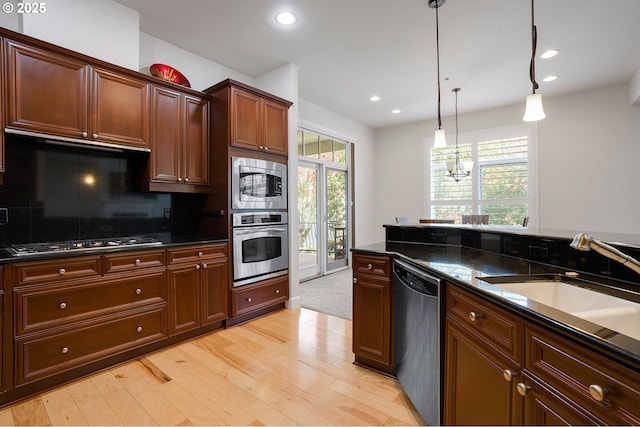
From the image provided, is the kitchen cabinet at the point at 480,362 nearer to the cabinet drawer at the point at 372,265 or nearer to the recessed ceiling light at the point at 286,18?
the cabinet drawer at the point at 372,265

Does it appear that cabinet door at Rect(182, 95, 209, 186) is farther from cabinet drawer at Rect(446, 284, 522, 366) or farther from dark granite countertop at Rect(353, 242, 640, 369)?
cabinet drawer at Rect(446, 284, 522, 366)

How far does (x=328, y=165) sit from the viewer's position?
5.30 meters

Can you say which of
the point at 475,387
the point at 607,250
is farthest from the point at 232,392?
the point at 607,250

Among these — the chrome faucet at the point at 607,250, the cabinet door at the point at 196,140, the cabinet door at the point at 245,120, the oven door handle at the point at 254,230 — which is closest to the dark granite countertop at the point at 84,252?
the oven door handle at the point at 254,230

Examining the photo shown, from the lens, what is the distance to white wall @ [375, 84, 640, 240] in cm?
420

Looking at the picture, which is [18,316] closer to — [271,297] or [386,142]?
[271,297]

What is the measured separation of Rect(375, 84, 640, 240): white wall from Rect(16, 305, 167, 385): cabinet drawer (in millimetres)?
5711

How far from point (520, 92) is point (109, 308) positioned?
5.85 m

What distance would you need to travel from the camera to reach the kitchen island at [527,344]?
27.9 inches

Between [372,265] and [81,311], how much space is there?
2074 millimetres

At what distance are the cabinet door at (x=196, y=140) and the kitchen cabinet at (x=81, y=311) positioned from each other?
96cm

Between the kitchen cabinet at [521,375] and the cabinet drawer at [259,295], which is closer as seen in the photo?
the kitchen cabinet at [521,375]

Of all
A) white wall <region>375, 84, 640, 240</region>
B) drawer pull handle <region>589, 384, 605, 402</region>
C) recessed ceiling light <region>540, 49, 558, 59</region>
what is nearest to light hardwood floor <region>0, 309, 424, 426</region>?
drawer pull handle <region>589, 384, 605, 402</region>

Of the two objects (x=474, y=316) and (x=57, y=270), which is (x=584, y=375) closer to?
(x=474, y=316)
